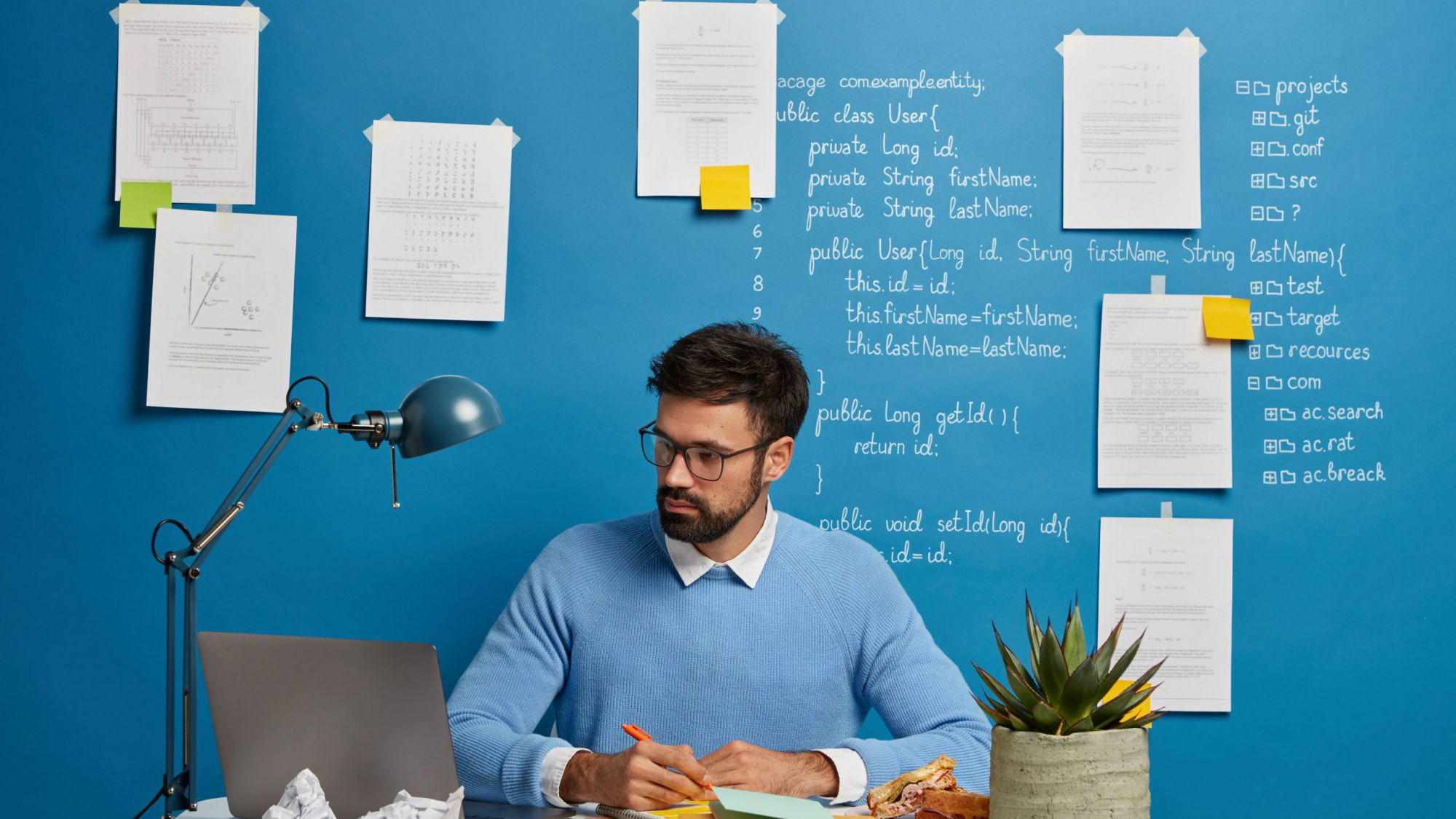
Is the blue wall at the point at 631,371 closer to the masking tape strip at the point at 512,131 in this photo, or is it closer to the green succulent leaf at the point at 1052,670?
the masking tape strip at the point at 512,131

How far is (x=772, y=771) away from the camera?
1.44 meters

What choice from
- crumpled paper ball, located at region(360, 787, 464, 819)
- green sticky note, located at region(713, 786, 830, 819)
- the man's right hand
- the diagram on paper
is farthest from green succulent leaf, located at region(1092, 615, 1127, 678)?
the diagram on paper

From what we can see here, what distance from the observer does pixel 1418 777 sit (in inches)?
89.6

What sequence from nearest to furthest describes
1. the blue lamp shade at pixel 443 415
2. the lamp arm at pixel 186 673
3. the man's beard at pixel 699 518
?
the lamp arm at pixel 186 673 < the blue lamp shade at pixel 443 415 < the man's beard at pixel 699 518

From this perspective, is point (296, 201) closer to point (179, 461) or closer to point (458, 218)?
point (458, 218)

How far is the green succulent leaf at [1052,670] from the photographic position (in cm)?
96

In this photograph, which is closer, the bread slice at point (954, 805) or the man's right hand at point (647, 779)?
the bread slice at point (954, 805)

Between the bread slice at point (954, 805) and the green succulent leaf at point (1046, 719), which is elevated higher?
the green succulent leaf at point (1046, 719)

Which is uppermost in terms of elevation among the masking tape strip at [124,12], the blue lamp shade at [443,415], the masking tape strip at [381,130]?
the masking tape strip at [124,12]

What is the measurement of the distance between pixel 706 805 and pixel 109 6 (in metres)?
2.01

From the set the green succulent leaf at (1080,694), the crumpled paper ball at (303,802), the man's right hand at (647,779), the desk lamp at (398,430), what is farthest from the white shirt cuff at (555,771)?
the green succulent leaf at (1080,694)

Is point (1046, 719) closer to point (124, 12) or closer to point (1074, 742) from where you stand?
point (1074, 742)

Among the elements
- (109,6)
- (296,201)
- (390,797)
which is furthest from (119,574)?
(390,797)

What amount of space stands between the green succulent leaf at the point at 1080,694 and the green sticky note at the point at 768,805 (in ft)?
1.06
